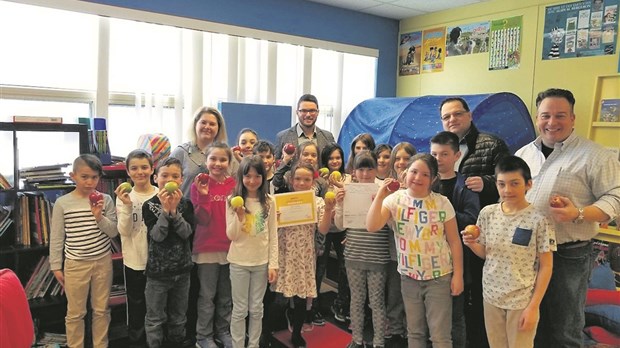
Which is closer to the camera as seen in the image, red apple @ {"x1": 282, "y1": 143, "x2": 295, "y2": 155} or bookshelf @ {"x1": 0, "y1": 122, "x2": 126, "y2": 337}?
bookshelf @ {"x1": 0, "y1": 122, "x2": 126, "y2": 337}

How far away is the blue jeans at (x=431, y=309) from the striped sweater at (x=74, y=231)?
76.3 inches

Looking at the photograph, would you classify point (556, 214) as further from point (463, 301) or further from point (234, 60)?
point (234, 60)

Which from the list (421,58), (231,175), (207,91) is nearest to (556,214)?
(231,175)

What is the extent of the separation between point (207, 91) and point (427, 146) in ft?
8.19

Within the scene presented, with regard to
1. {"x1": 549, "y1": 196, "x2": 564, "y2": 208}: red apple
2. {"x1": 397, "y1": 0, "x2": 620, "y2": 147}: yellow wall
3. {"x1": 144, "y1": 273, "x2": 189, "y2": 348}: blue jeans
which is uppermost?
{"x1": 397, "y1": 0, "x2": 620, "y2": 147}: yellow wall

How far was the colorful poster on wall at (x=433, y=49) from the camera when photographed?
230 inches

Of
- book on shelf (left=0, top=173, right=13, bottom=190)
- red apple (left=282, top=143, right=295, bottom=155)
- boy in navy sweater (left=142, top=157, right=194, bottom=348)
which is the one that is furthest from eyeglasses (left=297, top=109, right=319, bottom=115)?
book on shelf (left=0, top=173, right=13, bottom=190)

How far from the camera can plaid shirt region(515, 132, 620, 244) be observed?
7.15 ft

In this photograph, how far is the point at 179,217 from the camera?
2646mm

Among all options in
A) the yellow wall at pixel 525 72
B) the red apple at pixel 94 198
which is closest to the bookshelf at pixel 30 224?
the red apple at pixel 94 198

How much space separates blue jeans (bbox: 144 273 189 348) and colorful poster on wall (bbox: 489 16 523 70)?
4.50m

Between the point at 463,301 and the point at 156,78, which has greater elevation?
the point at 156,78

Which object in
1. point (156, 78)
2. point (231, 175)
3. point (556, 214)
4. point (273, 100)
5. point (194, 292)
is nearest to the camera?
point (556, 214)

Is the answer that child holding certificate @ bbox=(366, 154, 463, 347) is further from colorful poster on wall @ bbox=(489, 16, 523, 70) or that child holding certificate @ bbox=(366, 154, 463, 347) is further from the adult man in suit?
colorful poster on wall @ bbox=(489, 16, 523, 70)
